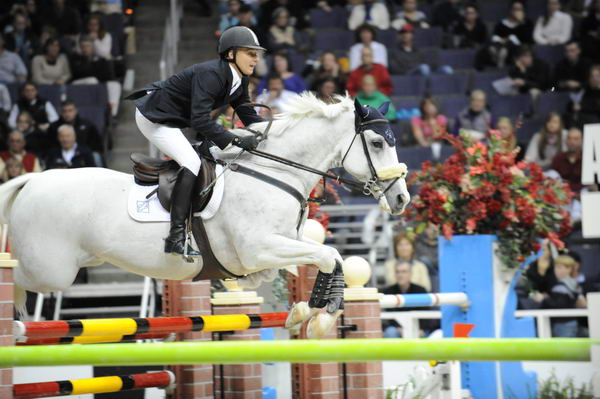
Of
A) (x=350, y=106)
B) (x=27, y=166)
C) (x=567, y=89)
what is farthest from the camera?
(x=567, y=89)

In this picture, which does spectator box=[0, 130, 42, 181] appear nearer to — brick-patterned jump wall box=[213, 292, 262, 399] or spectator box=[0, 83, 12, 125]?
spectator box=[0, 83, 12, 125]

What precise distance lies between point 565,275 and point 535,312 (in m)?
1.55

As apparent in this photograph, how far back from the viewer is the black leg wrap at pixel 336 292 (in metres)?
4.40

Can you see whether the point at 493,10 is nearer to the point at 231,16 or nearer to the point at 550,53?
the point at 550,53

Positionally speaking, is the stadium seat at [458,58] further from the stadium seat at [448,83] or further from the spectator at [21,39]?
the spectator at [21,39]

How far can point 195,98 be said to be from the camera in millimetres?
4445

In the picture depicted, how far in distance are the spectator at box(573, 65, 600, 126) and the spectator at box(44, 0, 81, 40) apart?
567 centimetres

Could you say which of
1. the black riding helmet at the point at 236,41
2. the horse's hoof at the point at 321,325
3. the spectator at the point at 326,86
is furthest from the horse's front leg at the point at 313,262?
the spectator at the point at 326,86

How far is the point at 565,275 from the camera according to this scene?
26.0 ft

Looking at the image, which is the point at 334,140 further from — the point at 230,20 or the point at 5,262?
the point at 230,20

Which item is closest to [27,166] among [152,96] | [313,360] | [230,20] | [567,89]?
[230,20]

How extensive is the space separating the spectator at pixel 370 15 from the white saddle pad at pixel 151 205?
23.3ft

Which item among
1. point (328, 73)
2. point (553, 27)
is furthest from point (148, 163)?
point (553, 27)

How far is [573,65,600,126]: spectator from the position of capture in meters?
9.76
